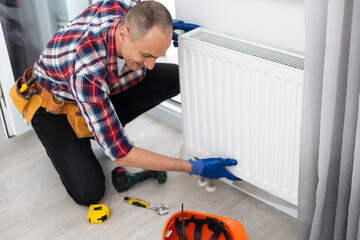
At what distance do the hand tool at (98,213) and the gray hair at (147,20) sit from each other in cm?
74

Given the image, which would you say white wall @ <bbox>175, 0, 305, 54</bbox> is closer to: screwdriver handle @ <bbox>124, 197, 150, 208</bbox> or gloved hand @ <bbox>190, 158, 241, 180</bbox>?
gloved hand @ <bbox>190, 158, 241, 180</bbox>

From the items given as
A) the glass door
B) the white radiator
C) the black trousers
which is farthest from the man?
the glass door

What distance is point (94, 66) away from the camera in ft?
5.06

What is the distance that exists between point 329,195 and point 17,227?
1.20 m

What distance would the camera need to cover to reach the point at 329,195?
1.39 metres

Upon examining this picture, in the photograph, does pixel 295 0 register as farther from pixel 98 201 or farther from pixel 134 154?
pixel 98 201

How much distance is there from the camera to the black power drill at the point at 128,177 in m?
1.99

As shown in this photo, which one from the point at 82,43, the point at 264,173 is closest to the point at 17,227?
the point at 82,43

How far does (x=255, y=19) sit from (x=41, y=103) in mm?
913

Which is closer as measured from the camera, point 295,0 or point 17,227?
point 295,0

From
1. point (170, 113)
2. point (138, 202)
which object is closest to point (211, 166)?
point (138, 202)

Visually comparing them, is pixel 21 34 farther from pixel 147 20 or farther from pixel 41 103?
pixel 147 20

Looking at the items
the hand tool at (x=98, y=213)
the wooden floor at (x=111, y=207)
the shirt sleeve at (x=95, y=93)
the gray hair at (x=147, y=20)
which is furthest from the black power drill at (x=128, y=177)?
the gray hair at (x=147, y=20)

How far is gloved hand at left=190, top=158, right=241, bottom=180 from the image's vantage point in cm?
174
